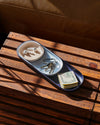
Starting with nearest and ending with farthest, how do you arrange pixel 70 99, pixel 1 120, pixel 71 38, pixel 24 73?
pixel 70 99 → pixel 24 73 → pixel 1 120 → pixel 71 38

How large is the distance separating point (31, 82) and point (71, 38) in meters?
0.82

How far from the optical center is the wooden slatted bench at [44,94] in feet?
3.97

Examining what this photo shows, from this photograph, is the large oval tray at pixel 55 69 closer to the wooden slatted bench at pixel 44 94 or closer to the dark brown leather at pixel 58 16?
the wooden slatted bench at pixel 44 94

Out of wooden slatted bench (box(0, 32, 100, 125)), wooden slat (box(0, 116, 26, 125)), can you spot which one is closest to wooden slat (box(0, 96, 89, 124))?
wooden slatted bench (box(0, 32, 100, 125))

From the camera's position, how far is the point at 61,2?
5.82 feet

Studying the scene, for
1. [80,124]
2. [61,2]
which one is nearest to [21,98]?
[80,124]

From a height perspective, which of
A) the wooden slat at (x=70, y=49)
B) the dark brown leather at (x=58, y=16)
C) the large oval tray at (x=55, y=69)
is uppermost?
the dark brown leather at (x=58, y=16)

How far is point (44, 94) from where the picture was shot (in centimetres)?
122

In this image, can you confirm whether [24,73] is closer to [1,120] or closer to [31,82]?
[31,82]

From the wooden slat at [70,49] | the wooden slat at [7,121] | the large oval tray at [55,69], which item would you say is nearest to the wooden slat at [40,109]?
the wooden slat at [7,121]

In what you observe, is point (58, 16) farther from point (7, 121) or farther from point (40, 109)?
point (7, 121)

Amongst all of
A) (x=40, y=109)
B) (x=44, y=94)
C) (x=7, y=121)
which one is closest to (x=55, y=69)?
(x=44, y=94)

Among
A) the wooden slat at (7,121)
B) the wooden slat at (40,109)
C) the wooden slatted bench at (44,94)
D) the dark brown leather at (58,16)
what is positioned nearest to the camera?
the wooden slatted bench at (44,94)

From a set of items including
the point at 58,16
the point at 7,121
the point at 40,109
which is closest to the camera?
the point at 40,109
